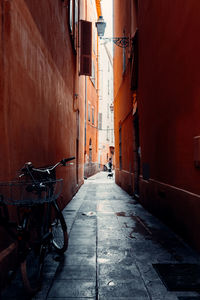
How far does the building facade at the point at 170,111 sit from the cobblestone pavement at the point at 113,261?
437mm

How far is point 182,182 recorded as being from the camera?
16.5ft

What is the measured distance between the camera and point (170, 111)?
5.69 metres

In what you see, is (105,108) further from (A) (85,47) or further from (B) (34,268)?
(B) (34,268)

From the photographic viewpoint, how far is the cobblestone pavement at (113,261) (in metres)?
2.96

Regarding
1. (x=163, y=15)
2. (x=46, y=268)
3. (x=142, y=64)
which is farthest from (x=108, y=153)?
(x=46, y=268)

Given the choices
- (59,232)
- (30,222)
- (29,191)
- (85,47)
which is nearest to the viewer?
(29,191)

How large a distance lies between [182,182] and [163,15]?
3.42 metres

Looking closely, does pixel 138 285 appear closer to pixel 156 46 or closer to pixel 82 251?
pixel 82 251

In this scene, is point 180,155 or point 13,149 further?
point 180,155

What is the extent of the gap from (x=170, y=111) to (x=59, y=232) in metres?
3.11

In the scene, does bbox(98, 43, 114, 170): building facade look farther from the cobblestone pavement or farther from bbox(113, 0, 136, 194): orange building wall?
the cobblestone pavement

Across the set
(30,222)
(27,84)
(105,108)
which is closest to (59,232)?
(30,222)

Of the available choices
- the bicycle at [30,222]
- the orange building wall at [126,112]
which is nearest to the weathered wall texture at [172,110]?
the bicycle at [30,222]

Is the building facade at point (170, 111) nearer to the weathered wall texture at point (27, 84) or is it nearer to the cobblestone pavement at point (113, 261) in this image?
the cobblestone pavement at point (113, 261)
